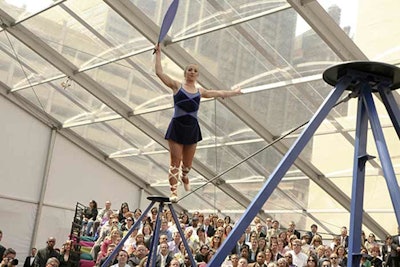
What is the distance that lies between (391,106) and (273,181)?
754 millimetres

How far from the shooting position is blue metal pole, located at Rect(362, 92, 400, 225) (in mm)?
2398

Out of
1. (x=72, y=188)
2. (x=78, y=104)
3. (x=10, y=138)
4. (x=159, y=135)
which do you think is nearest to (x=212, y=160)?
(x=159, y=135)

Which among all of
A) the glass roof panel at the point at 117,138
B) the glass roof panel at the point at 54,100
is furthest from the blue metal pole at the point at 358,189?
the glass roof panel at the point at 54,100

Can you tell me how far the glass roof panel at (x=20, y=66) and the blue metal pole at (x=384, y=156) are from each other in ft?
31.8

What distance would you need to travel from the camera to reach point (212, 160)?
12.1 m

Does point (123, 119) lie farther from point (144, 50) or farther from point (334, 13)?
point (334, 13)

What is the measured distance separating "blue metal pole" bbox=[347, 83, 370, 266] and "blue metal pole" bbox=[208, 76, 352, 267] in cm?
17

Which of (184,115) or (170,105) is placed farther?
(170,105)

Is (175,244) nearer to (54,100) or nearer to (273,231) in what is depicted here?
(273,231)

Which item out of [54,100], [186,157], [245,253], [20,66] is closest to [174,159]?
[186,157]

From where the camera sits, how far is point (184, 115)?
356 centimetres

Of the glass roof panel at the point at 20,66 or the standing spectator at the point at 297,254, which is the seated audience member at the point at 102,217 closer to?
the glass roof panel at the point at 20,66

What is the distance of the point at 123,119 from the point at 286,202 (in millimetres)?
4094

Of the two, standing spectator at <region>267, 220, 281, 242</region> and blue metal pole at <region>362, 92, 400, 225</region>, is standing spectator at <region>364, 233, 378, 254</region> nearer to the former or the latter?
standing spectator at <region>267, 220, 281, 242</region>
